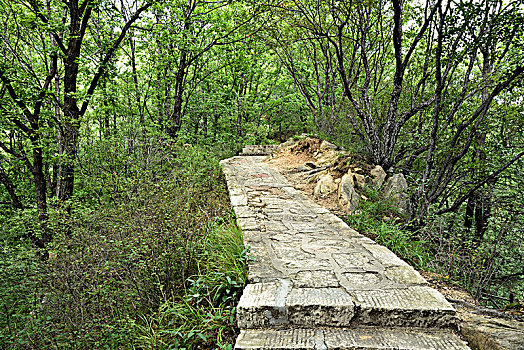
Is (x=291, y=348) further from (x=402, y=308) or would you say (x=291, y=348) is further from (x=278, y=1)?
(x=278, y=1)

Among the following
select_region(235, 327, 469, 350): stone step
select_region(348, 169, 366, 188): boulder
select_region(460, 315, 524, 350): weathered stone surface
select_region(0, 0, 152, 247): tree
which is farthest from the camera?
select_region(0, 0, 152, 247): tree

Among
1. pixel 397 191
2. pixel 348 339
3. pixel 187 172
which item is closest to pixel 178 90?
pixel 187 172

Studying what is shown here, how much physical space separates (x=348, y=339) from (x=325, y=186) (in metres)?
3.77

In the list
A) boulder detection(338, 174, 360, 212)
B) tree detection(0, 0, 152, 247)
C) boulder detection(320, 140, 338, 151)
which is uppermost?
tree detection(0, 0, 152, 247)

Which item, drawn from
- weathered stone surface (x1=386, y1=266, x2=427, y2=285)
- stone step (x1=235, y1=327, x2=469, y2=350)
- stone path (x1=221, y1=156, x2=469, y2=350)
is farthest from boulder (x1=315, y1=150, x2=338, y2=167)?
stone step (x1=235, y1=327, x2=469, y2=350)

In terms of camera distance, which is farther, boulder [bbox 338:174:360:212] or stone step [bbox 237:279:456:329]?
boulder [bbox 338:174:360:212]

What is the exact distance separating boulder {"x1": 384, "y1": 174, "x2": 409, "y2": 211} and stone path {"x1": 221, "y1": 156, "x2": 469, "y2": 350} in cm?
167

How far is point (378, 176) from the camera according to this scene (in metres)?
5.48

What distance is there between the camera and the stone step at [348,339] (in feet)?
6.19

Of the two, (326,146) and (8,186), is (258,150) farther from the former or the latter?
(8,186)

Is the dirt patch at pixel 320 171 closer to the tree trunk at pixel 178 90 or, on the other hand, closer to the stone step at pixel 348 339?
the stone step at pixel 348 339

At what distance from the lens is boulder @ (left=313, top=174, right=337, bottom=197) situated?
5461 mm

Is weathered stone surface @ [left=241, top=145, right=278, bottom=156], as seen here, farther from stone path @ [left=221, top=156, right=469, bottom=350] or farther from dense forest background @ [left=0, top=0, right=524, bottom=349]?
stone path @ [left=221, top=156, right=469, bottom=350]

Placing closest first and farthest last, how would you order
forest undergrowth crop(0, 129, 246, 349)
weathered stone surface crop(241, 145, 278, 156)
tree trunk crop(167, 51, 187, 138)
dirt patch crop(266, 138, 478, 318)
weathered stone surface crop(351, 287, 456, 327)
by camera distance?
weathered stone surface crop(351, 287, 456, 327) < forest undergrowth crop(0, 129, 246, 349) < dirt patch crop(266, 138, 478, 318) < tree trunk crop(167, 51, 187, 138) < weathered stone surface crop(241, 145, 278, 156)
